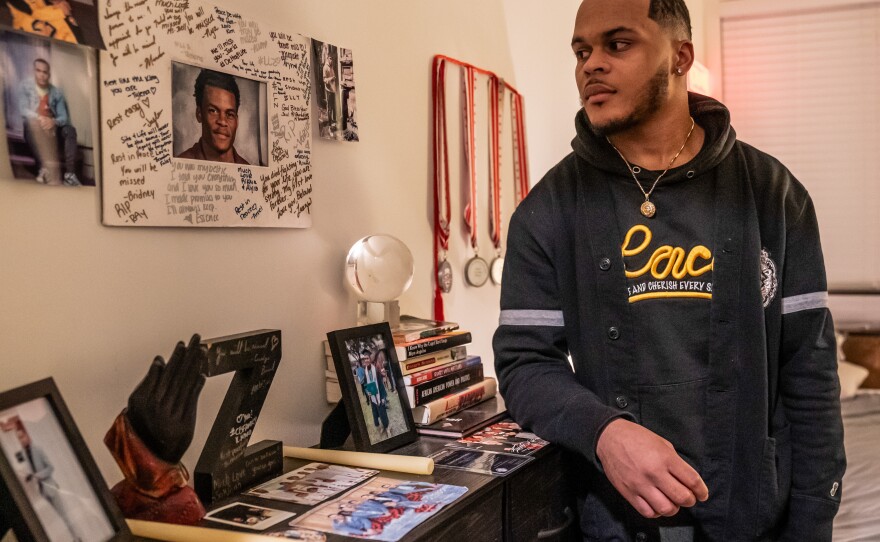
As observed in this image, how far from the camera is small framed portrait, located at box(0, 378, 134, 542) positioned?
89 centimetres

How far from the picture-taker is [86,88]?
118 centimetres

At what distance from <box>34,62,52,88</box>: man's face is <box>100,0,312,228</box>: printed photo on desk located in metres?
0.09

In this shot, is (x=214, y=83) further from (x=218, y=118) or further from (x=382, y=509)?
(x=382, y=509)

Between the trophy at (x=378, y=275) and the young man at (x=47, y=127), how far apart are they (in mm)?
621

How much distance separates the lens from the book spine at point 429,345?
1629mm

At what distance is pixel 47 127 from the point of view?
112cm

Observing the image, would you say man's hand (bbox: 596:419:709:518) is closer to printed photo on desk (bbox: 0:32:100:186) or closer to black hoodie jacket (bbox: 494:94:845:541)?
black hoodie jacket (bbox: 494:94:845:541)

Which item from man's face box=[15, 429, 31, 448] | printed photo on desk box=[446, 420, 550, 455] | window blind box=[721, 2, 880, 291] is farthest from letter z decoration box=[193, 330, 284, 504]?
window blind box=[721, 2, 880, 291]

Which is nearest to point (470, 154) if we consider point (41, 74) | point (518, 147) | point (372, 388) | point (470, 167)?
point (470, 167)

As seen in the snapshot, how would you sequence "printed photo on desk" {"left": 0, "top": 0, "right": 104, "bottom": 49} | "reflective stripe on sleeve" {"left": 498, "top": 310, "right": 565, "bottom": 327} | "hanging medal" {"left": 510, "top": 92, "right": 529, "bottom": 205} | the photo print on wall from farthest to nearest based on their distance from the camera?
1. "hanging medal" {"left": 510, "top": 92, "right": 529, "bottom": 205}
2. the photo print on wall
3. "reflective stripe on sleeve" {"left": 498, "top": 310, "right": 565, "bottom": 327}
4. "printed photo on desk" {"left": 0, "top": 0, "right": 104, "bottom": 49}

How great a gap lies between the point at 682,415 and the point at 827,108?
3.21 metres

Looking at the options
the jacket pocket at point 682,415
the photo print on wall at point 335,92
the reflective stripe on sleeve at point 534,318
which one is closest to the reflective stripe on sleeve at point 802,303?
the jacket pocket at point 682,415

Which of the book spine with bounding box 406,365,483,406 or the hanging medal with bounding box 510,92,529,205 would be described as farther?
the hanging medal with bounding box 510,92,529,205

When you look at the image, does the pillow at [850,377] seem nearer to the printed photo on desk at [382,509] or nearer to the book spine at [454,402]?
the book spine at [454,402]
